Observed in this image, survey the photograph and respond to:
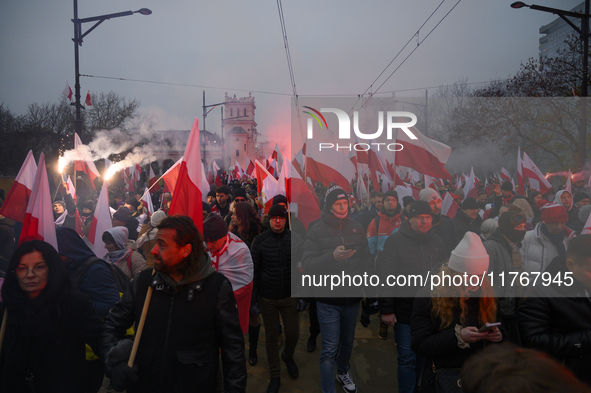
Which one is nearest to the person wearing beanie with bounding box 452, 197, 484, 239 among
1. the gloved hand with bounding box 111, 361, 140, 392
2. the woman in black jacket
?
the gloved hand with bounding box 111, 361, 140, 392

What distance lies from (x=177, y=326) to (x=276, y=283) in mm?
1837

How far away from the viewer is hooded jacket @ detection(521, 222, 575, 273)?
12.7ft

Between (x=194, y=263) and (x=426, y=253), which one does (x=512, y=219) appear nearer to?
(x=426, y=253)

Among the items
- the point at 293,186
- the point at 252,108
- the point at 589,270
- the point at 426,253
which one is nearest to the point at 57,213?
the point at 293,186

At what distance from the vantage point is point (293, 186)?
5.41 metres

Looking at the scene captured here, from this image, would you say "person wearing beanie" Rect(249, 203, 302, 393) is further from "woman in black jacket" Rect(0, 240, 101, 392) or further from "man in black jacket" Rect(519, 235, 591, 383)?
"man in black jacket" Rect(519, 235, 591, 383)

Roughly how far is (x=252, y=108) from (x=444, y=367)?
110812 mm

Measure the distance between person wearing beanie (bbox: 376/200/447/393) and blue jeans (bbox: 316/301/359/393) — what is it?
1.23ft

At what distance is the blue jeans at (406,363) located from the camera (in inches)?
123

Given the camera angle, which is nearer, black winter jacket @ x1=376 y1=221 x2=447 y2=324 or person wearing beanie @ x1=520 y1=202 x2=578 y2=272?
black winter jacket @ x1=376 y1=221 x2=447 y2=324

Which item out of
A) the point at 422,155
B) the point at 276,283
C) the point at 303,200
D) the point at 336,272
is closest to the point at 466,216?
the point at 422,155

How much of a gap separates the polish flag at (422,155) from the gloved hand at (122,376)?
531 cm

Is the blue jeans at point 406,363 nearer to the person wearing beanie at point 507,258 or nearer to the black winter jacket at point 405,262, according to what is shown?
the black winter jacket at point 405,262

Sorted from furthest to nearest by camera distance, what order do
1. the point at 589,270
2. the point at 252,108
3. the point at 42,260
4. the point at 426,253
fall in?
the point at 252,108 → the point at 426,253 → the point at 42,260 → the point at 589,270
